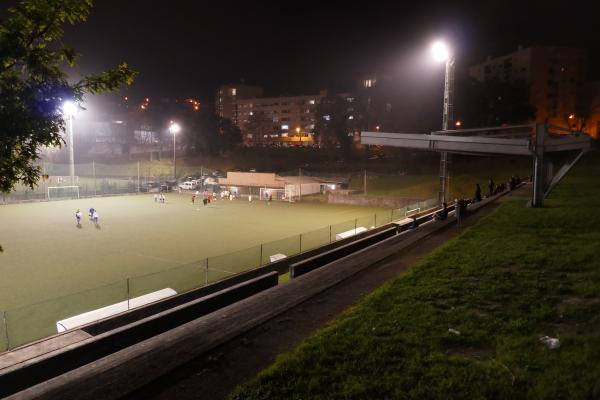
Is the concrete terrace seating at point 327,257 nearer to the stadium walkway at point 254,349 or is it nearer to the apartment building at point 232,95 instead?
the stadium walkway at point 254,349

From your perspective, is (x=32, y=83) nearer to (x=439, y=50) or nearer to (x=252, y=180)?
(x=439, y=50)

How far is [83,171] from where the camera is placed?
66.8 metres

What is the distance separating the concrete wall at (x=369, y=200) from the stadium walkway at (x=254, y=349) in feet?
115

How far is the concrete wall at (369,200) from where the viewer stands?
43031 mm

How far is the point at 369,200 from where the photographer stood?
45.2m

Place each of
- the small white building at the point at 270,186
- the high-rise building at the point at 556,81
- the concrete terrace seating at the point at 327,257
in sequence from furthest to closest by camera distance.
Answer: the high-rise building at the point at 556,81
the small white building at the point at 270,186
the concrete terrace seating at the point at 327,257

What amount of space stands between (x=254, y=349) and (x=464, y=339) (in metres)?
2.73

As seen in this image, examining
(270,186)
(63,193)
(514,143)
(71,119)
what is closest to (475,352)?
(514,143)

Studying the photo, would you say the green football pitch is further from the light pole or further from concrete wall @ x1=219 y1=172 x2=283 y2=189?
concrete wall @ x1=219 y1=172 x2=283 y2=189

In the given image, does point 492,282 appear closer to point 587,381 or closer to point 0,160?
point 587,381

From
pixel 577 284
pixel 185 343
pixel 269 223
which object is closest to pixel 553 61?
pixel 269 223

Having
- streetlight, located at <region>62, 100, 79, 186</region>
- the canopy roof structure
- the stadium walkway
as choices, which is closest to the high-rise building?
the canopy roof structure

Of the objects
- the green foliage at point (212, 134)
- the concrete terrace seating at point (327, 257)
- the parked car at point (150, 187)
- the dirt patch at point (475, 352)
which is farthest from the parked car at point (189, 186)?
the dirt patch at point (475, 352)

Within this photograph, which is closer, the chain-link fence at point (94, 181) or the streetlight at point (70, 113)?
the streetlight at point (70, 113)
